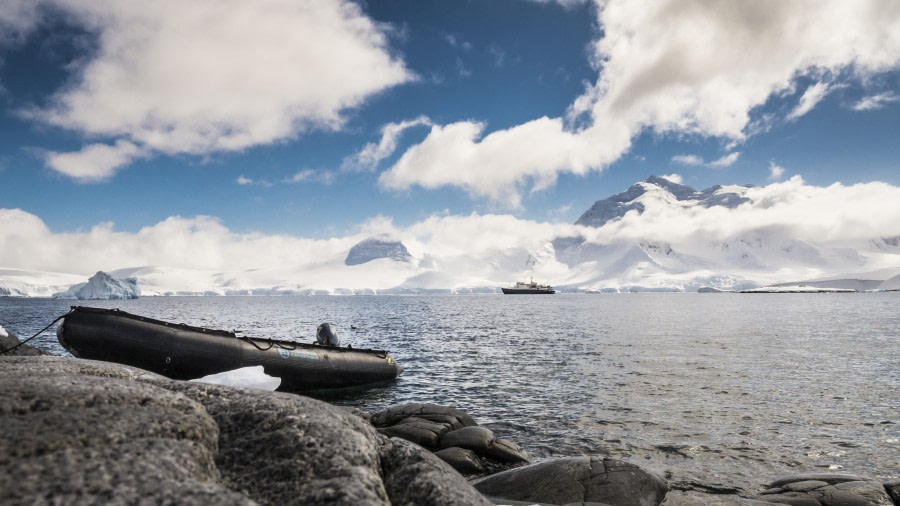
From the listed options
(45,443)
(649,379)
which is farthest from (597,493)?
(649,379)

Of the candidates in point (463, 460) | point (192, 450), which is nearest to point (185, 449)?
point (192, 450)

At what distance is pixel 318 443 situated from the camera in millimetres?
4242

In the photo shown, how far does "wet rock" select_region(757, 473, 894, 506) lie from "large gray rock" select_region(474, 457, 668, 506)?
234 centimetres

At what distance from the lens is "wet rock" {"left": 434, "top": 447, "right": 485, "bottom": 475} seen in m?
11.8

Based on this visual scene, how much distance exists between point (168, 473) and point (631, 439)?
1473cm

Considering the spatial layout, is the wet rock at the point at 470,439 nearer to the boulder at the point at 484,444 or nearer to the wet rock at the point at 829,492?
the boulder at the point at 484,444

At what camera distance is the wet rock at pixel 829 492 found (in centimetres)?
902

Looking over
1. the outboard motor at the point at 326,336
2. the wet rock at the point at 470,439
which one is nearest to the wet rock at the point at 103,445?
the wet rock at the point at 470,439

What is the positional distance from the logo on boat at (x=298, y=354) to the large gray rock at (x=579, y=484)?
14.4 metres

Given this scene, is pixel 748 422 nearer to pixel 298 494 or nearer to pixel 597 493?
pixel 597 493

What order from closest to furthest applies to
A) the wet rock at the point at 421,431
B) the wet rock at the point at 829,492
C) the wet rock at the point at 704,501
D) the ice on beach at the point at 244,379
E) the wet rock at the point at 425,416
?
the wet rock at the point at 829,492 < the wet rock at the point at 704,501 < the ice on beach at the point at 244,379 < the wet rock at the point at 421,431 < the wet rock at the point at 425,416

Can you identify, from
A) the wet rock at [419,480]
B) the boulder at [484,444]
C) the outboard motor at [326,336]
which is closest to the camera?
the wet rock at [419,480]

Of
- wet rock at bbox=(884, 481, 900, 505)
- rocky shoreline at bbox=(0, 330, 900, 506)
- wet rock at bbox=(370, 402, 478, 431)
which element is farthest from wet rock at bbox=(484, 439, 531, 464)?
rocky shoreline at bbox=(0, 330, 900, 506)

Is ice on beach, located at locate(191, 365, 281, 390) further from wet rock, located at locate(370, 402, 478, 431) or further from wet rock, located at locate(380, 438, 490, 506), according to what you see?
wet rock, located at locate(380, 438, 490, 506)
